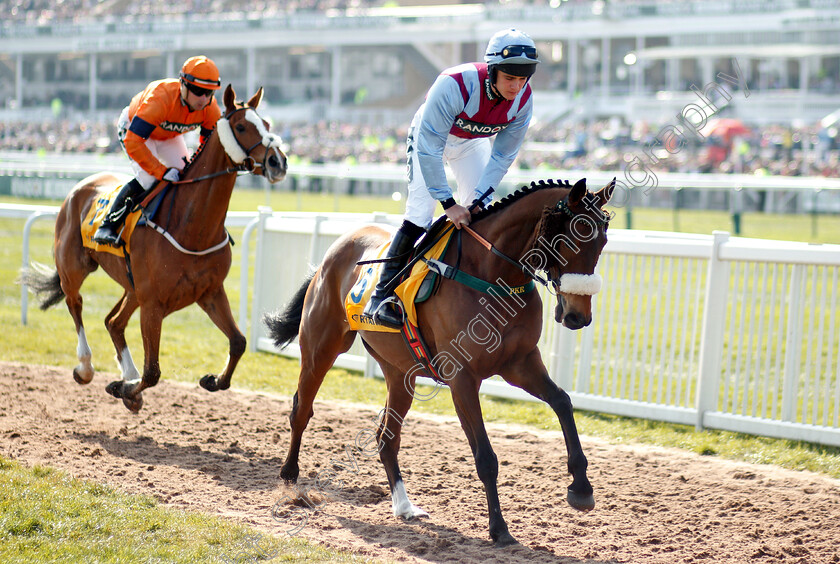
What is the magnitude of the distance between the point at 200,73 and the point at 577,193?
10.4 ft

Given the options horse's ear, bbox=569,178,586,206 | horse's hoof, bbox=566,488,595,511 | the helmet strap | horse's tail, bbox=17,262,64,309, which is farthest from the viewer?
horse's tail, bbox=17,262,64,309

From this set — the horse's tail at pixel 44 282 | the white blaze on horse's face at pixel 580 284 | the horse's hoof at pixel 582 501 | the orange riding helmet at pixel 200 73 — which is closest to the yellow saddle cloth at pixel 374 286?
the white blaze on horse's face at pixel 580 284

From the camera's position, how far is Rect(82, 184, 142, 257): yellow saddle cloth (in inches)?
231

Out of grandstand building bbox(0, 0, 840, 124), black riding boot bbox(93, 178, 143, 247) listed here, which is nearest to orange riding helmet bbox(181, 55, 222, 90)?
black riding boot bbox(93, 178, 143, 247)

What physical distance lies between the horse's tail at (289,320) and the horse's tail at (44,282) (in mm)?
2836

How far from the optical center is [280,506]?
439cm

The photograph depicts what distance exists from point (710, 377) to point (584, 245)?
2.88 m

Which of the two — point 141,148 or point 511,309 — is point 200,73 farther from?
point 511,309

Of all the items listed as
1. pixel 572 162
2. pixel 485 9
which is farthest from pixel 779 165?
pixel 485 9

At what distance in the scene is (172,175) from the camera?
586 cm

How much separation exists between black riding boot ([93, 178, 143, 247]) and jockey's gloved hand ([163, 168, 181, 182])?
0.96 ft

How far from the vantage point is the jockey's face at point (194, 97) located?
5832 mm

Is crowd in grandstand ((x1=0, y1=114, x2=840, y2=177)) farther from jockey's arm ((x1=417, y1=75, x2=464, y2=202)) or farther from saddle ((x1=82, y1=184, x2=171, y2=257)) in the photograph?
jockey's arm ((x1=417, y1=75, x2=464, y2=202))

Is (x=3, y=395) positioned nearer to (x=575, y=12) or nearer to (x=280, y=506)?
(x=280, y=506)
